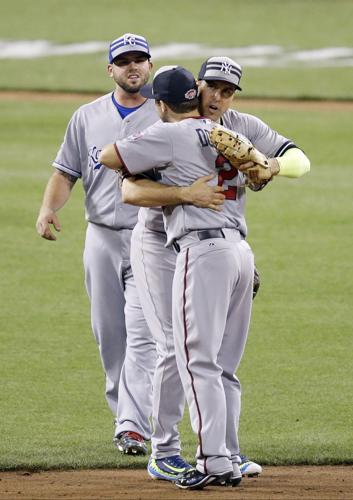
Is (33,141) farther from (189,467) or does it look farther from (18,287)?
(189,467)

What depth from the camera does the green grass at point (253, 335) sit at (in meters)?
6.71

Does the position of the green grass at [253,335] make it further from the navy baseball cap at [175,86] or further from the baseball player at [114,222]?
the navy baseball cap at [175,86]

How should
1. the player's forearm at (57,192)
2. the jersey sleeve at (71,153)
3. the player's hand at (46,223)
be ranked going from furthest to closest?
the jersey sleeve at (71,153)
the player's forearm at (57,192)
the player's hand at (46,223)

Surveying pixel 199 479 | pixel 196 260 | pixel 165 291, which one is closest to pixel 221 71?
pixel 196 260

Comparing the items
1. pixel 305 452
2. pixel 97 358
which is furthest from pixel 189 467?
pixel 97 358

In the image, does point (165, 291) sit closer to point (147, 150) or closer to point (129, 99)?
point (147, 150)

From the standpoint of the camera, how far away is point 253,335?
9.11 meters

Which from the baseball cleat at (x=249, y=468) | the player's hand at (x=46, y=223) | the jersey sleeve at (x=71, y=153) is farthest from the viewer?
the jersey sleeve at (x=71, y=153)

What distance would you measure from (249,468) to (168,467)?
376 millimetres

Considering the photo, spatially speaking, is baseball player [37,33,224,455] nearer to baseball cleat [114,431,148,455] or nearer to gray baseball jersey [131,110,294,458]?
baseball cleat [114,431,148,455]

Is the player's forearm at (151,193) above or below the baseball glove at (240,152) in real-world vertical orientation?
below

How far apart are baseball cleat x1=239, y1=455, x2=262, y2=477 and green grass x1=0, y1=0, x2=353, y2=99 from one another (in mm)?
15456

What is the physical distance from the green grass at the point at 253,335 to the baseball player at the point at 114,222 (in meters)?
0.39

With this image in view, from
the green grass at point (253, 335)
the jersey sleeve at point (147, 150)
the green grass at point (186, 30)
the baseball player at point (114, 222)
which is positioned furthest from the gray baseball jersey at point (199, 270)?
the green grass at point (186, 30)
